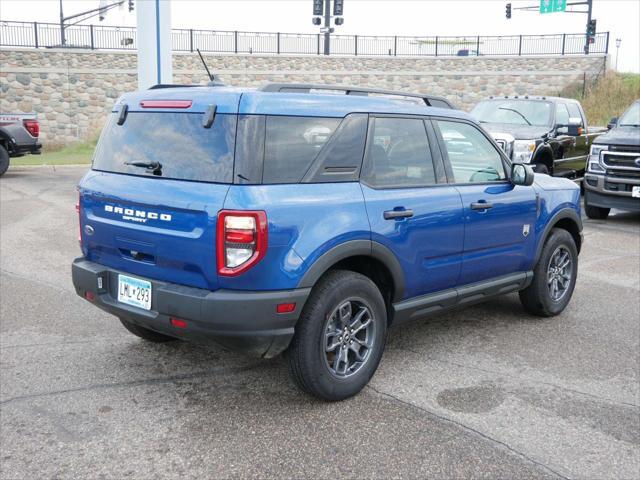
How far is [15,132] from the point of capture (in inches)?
685

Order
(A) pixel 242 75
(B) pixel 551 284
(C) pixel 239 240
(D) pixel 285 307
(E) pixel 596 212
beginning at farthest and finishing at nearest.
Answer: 1. (A) pixel 242 75
2. (E) pixel 596 212
3. (B) pixel 551 284
4. (D) pixel 285 307
5. (C) pixel 239 240

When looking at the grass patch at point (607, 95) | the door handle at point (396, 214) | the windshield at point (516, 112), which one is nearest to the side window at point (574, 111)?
the windshield at point (516, 112)

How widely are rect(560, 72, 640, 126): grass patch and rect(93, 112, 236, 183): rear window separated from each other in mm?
28629

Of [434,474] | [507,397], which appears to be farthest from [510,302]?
[434,474]

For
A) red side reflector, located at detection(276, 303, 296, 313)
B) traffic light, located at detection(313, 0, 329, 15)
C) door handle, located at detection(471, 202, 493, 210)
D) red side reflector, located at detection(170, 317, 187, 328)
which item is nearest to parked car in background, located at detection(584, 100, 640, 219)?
door handle, located at detection(471, 202, 493, 210)

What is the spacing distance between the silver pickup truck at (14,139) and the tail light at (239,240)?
1515 cm

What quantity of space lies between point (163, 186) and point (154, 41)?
25.7ft

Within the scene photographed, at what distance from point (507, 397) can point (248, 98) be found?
2.42 m

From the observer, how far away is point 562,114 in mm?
13289

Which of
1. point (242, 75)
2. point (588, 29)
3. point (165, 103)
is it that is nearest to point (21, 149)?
point (165, 103)

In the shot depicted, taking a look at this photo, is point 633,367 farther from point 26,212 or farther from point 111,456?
point 26,212

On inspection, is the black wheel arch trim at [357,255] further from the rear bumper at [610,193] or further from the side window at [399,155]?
the rear bumper at [610,193]

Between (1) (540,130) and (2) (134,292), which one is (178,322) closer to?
(2) (134,292)

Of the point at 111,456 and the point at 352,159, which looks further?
the point at 352,159
